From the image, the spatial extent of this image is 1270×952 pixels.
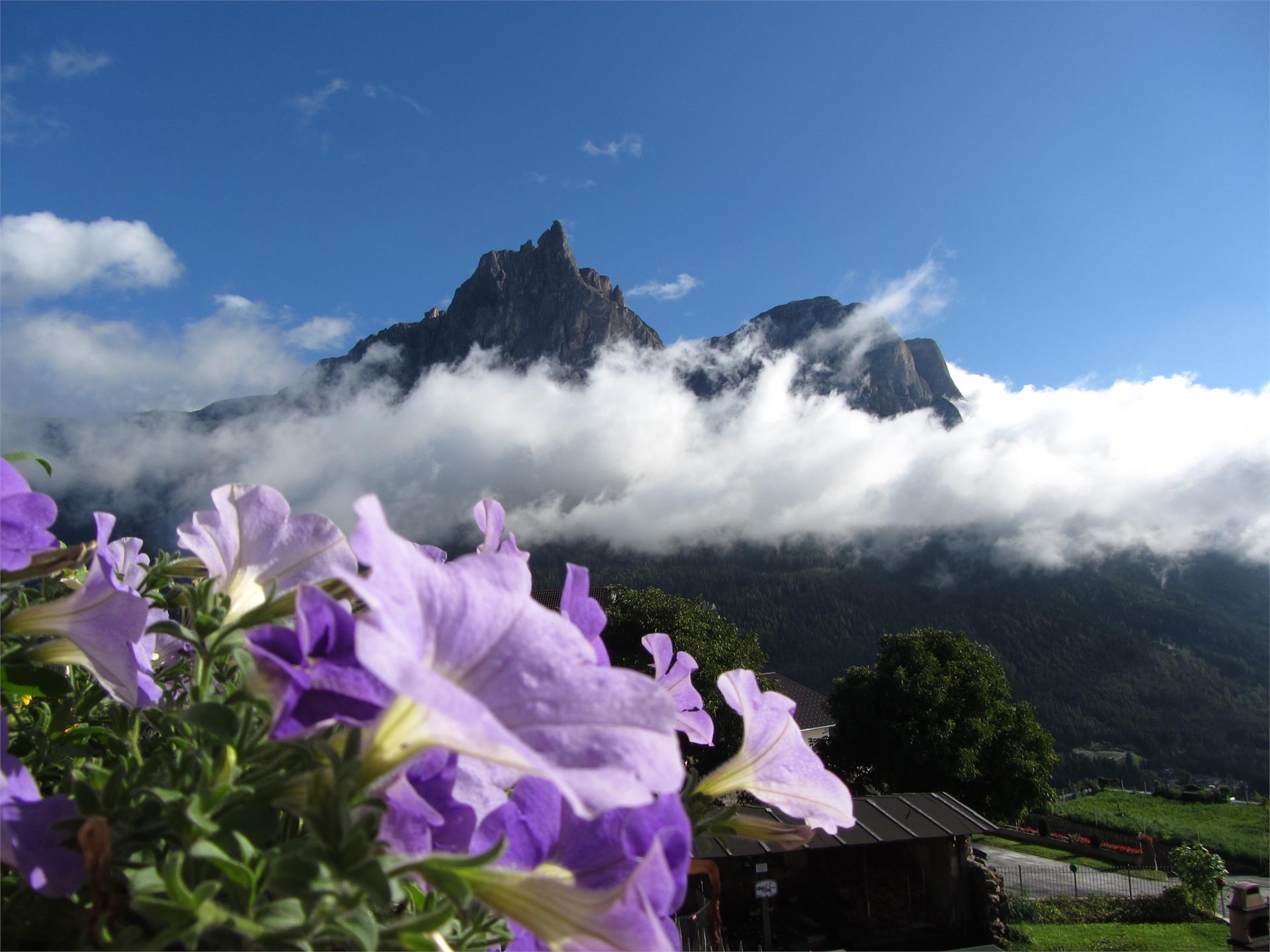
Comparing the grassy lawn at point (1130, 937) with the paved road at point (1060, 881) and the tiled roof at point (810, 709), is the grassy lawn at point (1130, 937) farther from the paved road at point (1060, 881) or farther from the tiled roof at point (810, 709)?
the tiled roof at point (810, 709)

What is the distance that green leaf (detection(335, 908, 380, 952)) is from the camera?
49 centimetres

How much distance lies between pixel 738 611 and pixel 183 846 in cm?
12097

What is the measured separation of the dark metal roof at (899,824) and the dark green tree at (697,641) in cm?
941

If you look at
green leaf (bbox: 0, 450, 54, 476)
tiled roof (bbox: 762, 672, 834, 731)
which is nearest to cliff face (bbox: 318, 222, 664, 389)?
tiled roof (bbox: 762, 672, 834, 731)

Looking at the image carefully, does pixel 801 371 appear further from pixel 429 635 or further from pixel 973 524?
pixel 429 635

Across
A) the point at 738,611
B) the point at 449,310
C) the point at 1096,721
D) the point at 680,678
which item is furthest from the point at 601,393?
the point at 680,678

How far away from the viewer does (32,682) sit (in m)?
0.87

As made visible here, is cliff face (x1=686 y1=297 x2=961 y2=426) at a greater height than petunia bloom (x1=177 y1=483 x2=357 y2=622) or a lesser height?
greater

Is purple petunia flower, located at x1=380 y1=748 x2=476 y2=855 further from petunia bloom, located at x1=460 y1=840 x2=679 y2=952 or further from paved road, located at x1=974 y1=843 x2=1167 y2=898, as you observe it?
paved road, located at x1=974 y1=843 x2=1167 y2=898

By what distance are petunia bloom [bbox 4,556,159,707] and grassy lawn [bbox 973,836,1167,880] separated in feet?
121

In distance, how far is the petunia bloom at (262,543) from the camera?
0.85 meters

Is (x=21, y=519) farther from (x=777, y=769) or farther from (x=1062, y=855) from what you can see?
(x=1062, y=855)

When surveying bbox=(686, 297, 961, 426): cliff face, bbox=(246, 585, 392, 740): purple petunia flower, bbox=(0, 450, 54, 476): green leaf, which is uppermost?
bbox=(686, 297, 961, 426): cliff face

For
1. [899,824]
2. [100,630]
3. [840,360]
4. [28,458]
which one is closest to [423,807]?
[100,630]
